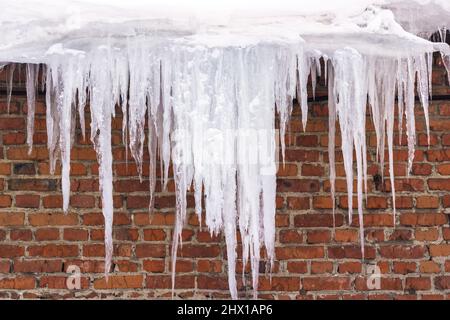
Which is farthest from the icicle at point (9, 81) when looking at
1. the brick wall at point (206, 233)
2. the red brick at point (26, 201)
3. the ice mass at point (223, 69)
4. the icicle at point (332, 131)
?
the icicle at point (332, 131)

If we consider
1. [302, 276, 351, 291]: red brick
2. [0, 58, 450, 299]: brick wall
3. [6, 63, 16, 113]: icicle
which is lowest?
[302, 276, 351, 291]: red brick

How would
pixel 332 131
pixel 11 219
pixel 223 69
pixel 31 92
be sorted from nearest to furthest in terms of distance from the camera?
pixel 223 69 < pixel 31 92 < pixel 332 131 < pixel 11 219

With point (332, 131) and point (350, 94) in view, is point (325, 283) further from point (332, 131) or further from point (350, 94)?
point (350, 94)

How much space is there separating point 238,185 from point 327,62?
2.45ft

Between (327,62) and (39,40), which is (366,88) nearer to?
(327,62)

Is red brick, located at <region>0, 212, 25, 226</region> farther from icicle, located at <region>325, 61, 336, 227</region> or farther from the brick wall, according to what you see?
icicle, located at <region>325, 61, 336, 227</region>

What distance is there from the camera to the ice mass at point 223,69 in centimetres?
280

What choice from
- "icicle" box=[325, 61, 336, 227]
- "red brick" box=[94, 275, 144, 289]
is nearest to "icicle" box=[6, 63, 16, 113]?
"red brick" box=[94, 275, 144, 289]

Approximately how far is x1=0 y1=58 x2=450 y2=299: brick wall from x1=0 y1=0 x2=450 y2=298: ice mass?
0.84 feet

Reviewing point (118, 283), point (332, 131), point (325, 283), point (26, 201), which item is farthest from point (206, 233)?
point (26, 201)

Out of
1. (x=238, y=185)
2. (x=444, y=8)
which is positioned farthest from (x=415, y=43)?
(x=238, y=185)

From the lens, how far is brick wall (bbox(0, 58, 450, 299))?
11.5 ft

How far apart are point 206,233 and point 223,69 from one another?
39.2 inches

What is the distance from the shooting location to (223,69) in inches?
116
